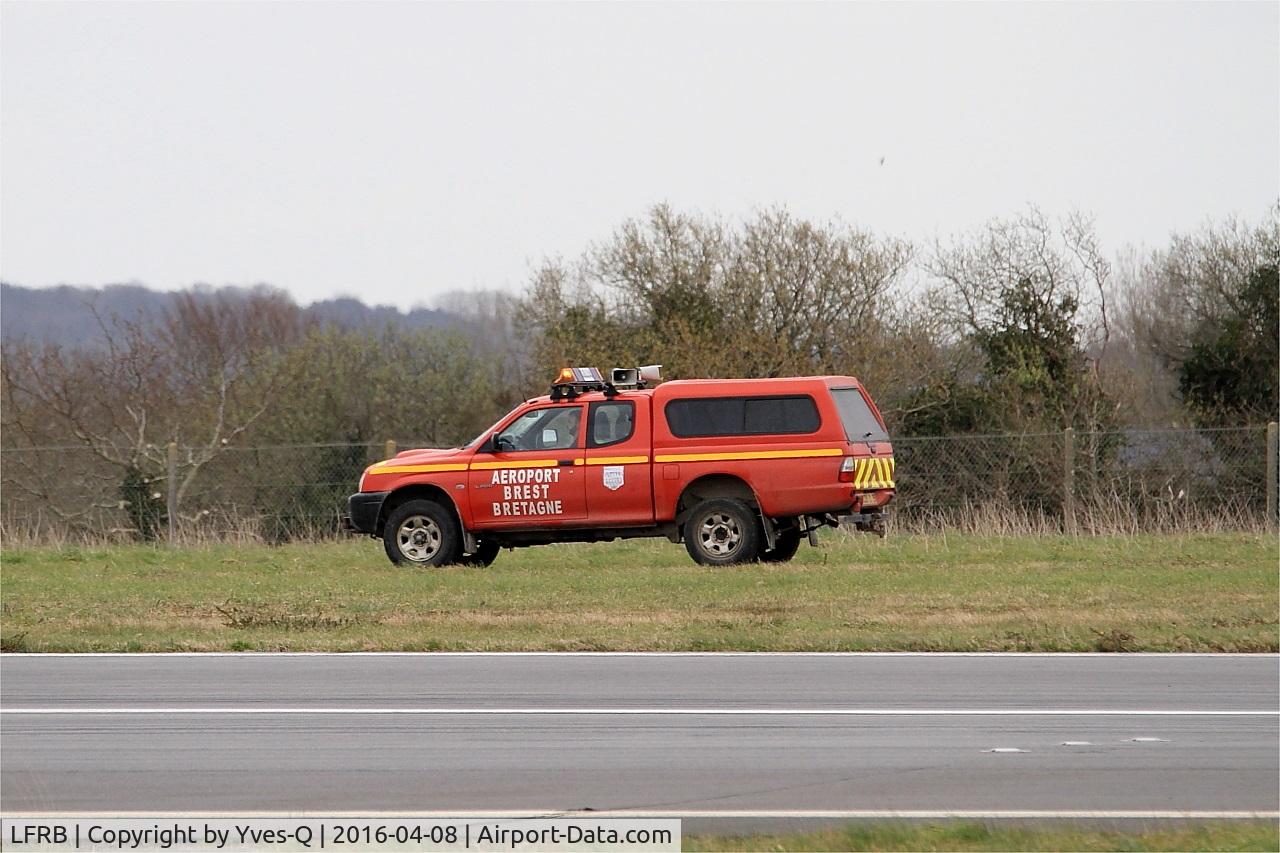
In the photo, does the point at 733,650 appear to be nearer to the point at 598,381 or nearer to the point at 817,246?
the point at 598,381

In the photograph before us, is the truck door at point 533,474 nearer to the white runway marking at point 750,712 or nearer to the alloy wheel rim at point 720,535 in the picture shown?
the alloy wheel rim at point 720,535

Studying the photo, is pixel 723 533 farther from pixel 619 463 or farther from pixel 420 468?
pixel 420 468

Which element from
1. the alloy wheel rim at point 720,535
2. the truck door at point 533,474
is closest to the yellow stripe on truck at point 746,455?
the alloy wheel rim at point 720,535

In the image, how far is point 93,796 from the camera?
7320 millimetres

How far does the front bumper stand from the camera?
19.3 metres

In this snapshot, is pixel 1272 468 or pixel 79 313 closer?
pixel 1272 468

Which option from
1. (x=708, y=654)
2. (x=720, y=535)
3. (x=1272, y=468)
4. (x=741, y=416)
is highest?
(x=741, y=416)

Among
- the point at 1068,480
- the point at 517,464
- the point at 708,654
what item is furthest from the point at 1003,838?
the point at 1068,480

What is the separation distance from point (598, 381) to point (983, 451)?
9609mm

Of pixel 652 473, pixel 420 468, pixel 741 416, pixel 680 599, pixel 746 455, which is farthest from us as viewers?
pixel 420 468

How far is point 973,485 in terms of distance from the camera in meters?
26.4

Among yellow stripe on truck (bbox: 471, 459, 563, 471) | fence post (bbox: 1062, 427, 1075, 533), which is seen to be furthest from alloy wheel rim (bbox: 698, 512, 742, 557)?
fence post (bbox: 1062, 427, 1075, 533)

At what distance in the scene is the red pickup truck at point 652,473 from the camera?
18.2m

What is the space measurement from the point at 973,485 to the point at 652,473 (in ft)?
30.6
